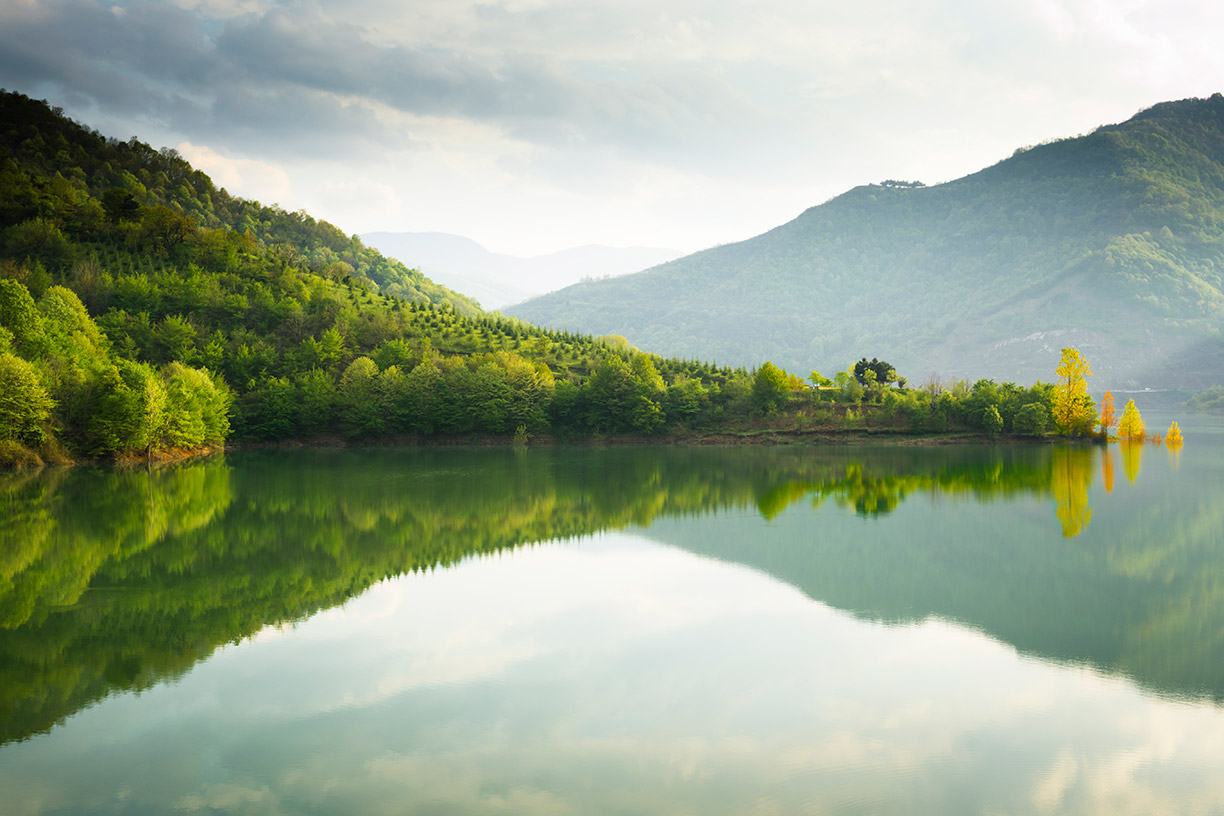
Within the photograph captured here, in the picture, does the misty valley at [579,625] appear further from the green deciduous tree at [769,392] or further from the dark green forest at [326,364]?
the green deciduous tree at [769,392]

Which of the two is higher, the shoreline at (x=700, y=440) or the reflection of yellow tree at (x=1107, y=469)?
the shoreline at (x=700, y=440)

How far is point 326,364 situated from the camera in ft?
240

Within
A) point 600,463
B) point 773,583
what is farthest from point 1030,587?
point 600,463

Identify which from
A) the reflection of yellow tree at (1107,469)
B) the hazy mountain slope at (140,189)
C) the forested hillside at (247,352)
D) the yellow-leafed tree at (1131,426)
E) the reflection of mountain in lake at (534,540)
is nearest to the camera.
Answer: the reflection of mountain in lake at (534,540)

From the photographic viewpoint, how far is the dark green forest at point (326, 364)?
6525 cm

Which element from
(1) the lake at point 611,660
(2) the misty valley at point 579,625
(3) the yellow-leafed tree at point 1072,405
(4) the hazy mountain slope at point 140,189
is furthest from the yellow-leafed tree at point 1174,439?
(4) the hazy mountain slope at point 140,189

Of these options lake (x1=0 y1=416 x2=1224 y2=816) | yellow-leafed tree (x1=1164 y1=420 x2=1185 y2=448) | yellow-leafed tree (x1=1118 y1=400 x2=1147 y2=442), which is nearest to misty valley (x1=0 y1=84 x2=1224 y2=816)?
lake (x1=0 y1=416 x2=1224 y2=816)

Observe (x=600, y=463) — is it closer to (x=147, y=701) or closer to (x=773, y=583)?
(x=773, y=583)

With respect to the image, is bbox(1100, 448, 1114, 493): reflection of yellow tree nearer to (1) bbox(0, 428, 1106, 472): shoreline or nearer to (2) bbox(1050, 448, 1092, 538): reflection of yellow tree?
(2) bbox(1050, 448, 1092, 538): reflection of yellow tree

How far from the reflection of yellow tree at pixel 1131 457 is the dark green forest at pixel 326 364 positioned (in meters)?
6.36

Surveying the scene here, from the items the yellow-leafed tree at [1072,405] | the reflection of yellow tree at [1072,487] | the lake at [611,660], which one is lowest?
the lake at [611,660]

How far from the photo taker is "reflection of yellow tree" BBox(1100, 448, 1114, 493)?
3668 centimetres

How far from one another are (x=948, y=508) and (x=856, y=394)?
46148mm

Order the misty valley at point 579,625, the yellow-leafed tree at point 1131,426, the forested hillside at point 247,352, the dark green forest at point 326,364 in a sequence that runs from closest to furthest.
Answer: the misty valley at point 579,625
the forested hillside at point 247,352
the dark green forest at point 326,364
the yellow-leafed tree at point 1131,426
